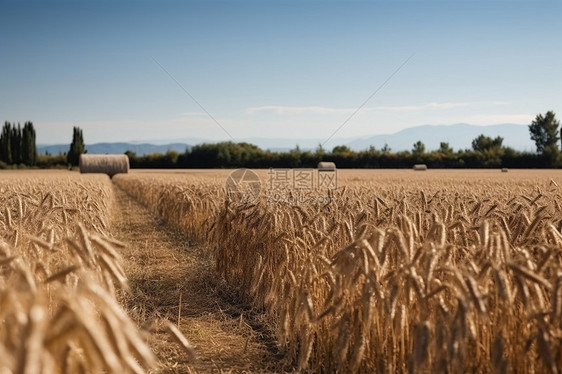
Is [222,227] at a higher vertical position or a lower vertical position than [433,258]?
lower

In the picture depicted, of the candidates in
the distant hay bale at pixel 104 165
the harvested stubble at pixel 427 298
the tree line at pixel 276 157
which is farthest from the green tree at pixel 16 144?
the harvested stubble at pixel 427 298

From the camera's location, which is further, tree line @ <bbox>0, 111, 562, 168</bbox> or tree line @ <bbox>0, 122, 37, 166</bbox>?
tree line @ <bbox>0, 122, 37, 166</bbox>

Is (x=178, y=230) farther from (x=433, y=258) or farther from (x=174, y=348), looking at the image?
(x=433, y=258)

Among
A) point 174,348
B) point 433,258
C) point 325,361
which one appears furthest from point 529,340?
point 174,348

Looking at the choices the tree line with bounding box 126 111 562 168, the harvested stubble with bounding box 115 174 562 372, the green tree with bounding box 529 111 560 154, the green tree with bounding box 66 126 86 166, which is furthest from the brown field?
the green tree with bounding box 529 111 560 154

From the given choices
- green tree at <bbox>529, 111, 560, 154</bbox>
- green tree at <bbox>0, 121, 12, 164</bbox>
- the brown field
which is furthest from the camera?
green tree at <bbox>529, 111, 560, 154</bbox>

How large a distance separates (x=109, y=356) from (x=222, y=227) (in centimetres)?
636

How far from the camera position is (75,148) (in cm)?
7294

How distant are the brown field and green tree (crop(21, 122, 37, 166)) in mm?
70481

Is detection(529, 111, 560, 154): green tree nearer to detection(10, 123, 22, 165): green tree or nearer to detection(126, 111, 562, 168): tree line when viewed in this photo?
detection(126, 111, 562, 168): tree line

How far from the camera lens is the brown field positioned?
1969 mm

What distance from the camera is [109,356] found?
1.45 m

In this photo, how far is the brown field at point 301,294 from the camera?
197cm

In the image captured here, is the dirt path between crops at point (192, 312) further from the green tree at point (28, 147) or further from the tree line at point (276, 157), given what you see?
the green tree at point (28, 147)
